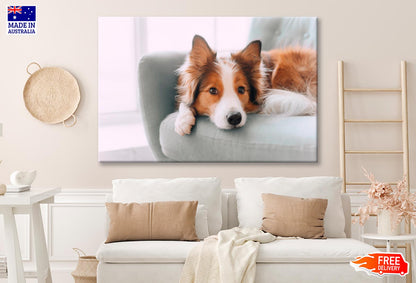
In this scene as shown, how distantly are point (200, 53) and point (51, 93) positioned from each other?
1.34m

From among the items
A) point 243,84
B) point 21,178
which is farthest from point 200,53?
point 21,178

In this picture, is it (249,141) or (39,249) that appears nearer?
(39,249)

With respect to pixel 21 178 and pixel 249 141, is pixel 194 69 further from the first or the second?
pixel 21 178

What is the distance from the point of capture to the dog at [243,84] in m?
4.62

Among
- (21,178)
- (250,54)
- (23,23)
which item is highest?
(23,23)

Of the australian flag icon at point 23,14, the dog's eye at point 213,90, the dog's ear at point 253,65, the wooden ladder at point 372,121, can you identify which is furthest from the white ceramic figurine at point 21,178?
the wooden ladder at point 372,121

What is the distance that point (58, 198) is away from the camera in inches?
183

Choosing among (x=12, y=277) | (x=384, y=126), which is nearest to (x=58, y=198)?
(x=12, y=277)

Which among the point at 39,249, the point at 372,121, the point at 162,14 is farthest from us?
the point at 162,14

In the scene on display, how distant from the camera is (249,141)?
462 centimetres

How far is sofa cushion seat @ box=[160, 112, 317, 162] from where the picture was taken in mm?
4621

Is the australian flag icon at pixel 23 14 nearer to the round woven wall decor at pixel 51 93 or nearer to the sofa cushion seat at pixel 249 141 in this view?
the round woven wall decor at pixel 51 93

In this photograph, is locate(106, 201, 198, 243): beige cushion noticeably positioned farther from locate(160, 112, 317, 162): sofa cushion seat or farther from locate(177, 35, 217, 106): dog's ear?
locate(177, 35, 217, 106): dog's ear

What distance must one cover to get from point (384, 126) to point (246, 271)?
6.69ft
